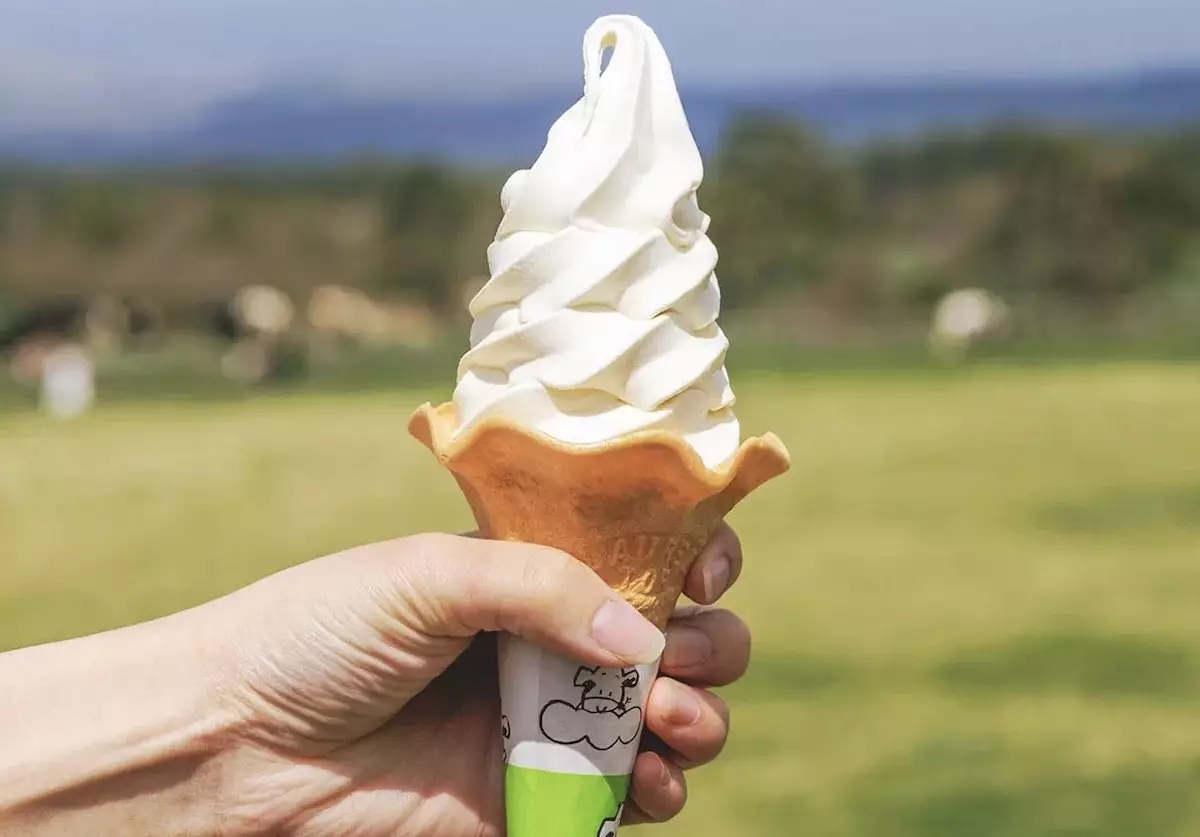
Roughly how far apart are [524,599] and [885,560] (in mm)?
3810

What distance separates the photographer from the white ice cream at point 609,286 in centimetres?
123

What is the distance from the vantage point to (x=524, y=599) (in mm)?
1221

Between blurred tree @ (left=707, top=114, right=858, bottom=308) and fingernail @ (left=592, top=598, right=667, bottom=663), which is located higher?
blurred tree @ (left=707, top=114, right=858, bottom=308)

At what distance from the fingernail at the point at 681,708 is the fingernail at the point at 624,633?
19cm

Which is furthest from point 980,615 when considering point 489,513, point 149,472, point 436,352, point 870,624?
point 436,352

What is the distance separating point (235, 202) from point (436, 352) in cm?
398

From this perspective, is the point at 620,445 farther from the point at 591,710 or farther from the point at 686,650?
the point at 686,650

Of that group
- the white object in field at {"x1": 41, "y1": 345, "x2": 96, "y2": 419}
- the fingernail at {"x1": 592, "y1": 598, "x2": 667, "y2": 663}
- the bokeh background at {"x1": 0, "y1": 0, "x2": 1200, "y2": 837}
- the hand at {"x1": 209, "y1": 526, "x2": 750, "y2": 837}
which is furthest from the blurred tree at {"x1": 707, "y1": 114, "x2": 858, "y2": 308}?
the fingernail at {"x1": 592, "y1": 598, "x2": 667, "y2": 663}

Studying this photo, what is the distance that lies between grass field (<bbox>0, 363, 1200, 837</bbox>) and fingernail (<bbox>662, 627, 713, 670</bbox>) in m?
1.44

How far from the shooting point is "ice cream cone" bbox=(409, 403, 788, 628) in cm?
119

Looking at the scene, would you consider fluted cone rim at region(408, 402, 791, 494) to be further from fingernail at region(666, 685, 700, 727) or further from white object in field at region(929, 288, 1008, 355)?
white object in field at region(929, 288, 1008, 355)

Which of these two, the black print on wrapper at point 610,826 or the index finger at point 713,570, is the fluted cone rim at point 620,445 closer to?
the index finger at point 713,570

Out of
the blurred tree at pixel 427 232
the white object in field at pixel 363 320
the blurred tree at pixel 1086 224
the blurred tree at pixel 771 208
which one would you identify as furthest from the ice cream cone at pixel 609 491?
the blurred tree at pixel 427 232

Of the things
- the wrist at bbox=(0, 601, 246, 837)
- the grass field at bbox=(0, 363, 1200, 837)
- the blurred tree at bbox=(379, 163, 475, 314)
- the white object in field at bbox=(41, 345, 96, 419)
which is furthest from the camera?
the blurred tree at bbox=(379, 163, 475, 314)
